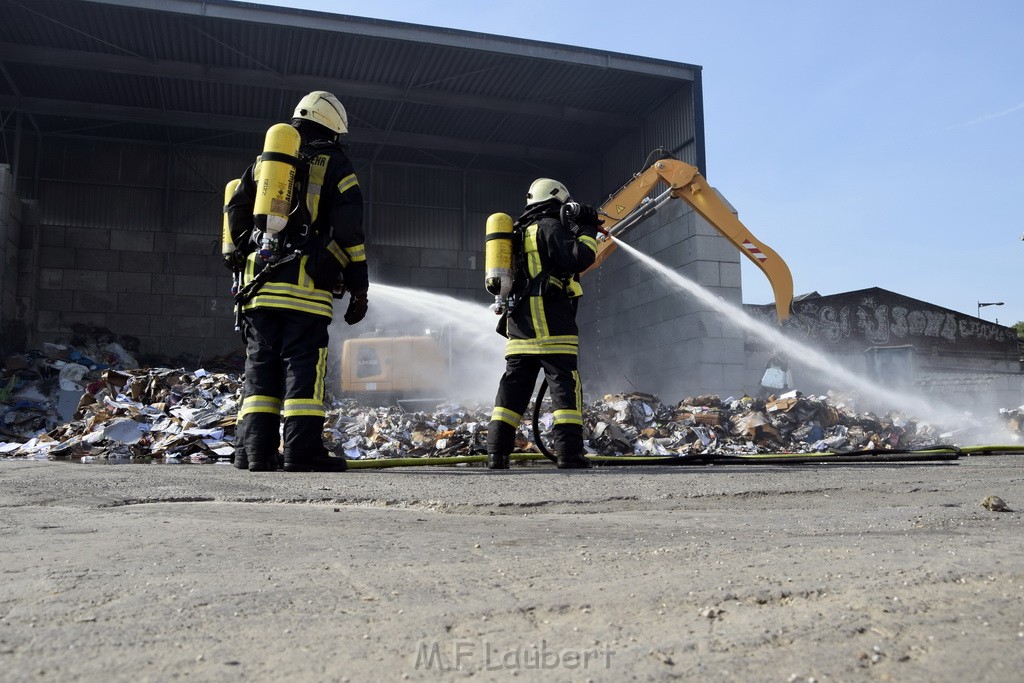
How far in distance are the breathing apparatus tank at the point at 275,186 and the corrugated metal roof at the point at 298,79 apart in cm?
1086

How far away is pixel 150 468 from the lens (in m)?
5.34

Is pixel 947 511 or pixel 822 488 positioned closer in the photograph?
pixel 947 511

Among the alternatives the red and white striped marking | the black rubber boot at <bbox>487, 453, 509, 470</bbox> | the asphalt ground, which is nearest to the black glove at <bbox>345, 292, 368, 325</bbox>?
the black rubber boot at <bbox>487, 453, 509, 470</bbox>

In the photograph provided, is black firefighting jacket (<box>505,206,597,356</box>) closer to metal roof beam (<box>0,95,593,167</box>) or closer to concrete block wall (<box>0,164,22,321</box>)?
concrete block wall (<box>0,164,22,321</box>)

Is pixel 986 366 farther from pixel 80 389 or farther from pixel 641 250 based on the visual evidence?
pixel 80 389

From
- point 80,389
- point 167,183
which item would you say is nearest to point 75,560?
point 80,389

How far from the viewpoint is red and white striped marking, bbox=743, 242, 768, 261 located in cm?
1190

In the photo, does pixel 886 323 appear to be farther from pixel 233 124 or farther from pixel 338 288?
pixel 338 288

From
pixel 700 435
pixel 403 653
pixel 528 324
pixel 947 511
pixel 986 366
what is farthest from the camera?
pixel 986 366

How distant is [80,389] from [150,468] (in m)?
7.92

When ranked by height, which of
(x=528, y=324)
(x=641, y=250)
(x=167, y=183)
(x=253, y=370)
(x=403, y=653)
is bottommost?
(x=403, y=653)

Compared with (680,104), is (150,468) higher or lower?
lower

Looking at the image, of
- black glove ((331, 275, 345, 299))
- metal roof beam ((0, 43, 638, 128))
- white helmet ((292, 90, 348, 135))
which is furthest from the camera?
metal roof beam ((0, 43, 638, 128))

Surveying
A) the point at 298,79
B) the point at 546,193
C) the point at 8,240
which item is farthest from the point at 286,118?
the point at 546,193
